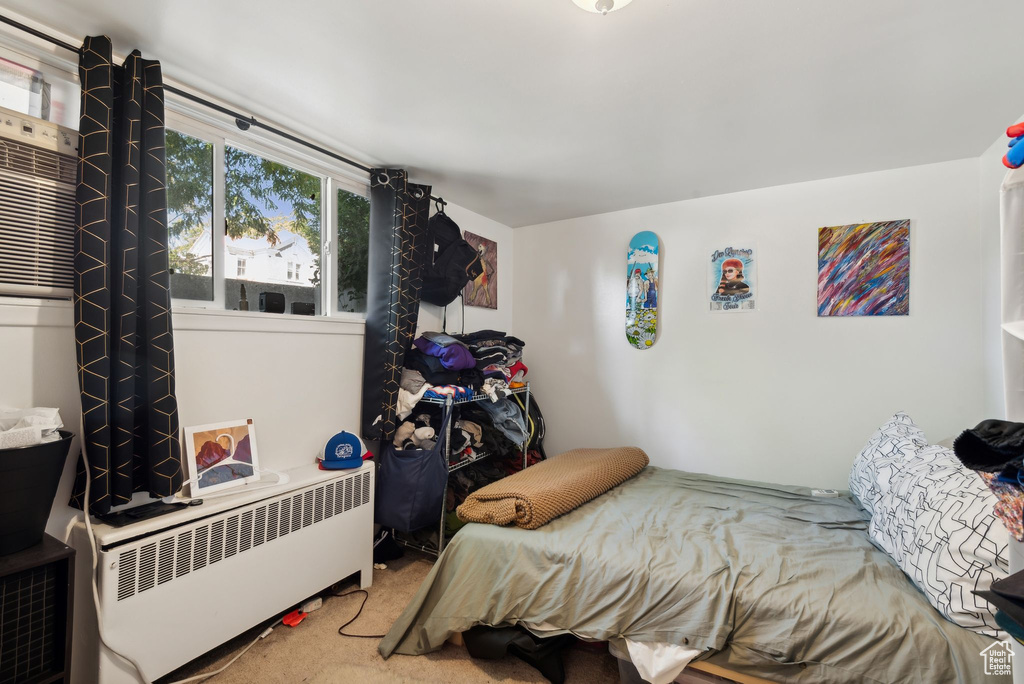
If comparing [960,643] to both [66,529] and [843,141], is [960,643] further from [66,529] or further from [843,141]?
[66,529]

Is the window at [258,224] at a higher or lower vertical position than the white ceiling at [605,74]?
lower

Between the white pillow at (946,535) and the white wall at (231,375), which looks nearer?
the white pillow at (946,535)

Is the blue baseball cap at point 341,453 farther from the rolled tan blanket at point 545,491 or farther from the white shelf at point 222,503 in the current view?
the rolled tan blanket at point 545,491

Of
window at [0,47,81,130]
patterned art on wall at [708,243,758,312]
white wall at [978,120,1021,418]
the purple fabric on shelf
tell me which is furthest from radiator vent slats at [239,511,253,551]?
white wall at [978,120,1021,418]

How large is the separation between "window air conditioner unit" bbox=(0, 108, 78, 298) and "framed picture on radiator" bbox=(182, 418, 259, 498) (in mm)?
679

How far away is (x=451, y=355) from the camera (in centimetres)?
260

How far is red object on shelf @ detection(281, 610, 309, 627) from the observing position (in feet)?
6.48

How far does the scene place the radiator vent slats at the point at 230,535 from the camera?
1.49 meters

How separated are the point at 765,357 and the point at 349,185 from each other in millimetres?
2661

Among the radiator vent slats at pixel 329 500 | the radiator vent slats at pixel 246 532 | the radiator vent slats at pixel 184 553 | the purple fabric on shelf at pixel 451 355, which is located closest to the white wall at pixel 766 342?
the purple fabric on shelf at pixel 451 355

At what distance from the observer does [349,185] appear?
259cm

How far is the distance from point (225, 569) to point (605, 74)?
7.56 feet

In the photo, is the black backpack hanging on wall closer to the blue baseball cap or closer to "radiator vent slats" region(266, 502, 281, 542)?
the blue baseball cap

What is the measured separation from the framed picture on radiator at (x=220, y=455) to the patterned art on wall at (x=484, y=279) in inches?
66.9
